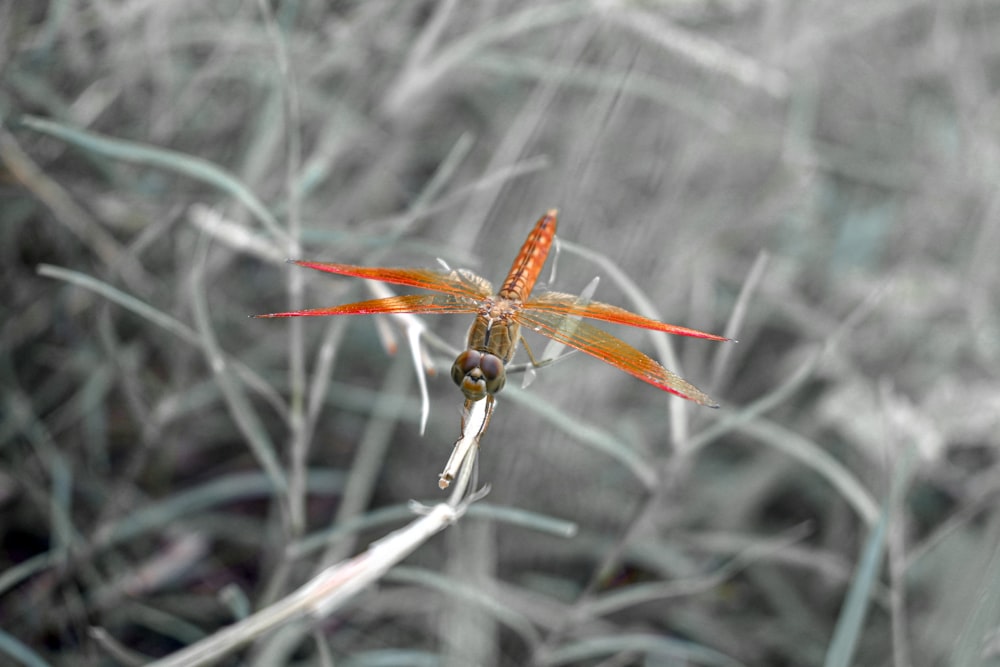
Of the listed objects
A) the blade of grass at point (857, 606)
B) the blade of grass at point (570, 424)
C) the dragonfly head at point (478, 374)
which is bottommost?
A: the blade of grass at point (857, 606)

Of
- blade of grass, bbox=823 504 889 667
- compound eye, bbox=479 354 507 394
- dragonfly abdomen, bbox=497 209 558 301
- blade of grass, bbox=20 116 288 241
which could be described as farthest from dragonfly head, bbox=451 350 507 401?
blade of grass, bbox=823 504 889 667

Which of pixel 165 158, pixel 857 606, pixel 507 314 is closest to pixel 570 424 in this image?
pixel 507 314

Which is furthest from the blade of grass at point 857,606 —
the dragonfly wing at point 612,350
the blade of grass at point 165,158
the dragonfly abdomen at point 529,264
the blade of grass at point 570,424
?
the blade of grass at point 165,158

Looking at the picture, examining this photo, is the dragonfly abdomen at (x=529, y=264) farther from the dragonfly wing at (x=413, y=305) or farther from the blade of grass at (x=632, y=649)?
the blade of grass at (x=632, y=649)

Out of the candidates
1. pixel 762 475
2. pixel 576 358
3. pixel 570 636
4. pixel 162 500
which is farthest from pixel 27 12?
pixel 762 475

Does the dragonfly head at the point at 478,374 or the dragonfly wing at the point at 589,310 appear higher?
the dragonfly wing at the point at 589,310

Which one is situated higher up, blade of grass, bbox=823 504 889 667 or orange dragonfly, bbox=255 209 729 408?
orange dragonfly, bbox=255 209 729 408

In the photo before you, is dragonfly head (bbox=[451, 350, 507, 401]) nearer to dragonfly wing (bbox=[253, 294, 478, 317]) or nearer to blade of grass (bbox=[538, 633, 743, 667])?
dragonfly wing (bbox=[253, 294, 478, 317])

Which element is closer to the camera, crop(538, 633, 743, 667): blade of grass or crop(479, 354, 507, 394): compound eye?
crop(479, 354, 507, 394): compound eye

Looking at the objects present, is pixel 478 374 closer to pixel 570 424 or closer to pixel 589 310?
pixel 589 310
